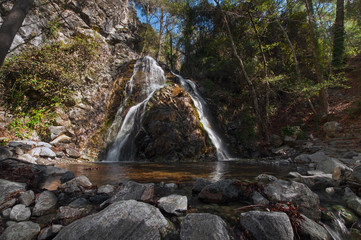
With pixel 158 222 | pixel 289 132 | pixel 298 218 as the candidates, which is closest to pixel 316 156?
pixel 289 132

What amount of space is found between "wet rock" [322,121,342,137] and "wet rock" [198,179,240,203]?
8.18 m

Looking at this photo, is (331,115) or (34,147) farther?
(331,115)

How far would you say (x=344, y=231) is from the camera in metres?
1.96

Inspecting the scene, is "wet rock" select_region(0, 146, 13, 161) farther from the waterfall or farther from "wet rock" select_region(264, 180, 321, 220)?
the waterfall

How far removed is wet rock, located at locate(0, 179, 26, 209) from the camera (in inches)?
83.4

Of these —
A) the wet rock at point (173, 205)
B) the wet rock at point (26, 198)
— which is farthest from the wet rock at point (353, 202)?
Answer: the wet rock at point (26, 198)

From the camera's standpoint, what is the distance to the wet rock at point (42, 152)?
6.15 m

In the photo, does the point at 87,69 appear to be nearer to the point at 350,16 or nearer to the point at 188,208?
→ the point at 188,208

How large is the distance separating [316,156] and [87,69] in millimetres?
12634

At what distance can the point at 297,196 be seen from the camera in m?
2.27

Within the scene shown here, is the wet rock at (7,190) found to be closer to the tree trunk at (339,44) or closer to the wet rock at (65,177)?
the wet rock at (65,177)

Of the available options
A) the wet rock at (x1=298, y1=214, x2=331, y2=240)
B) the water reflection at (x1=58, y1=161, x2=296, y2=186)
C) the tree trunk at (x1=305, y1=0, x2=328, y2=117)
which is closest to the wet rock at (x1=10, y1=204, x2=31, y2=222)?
the water reflection at (x1=58, y1=161, x2=296, y2=186)

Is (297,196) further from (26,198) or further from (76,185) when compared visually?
(26,198)

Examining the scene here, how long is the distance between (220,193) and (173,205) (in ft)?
2.56
